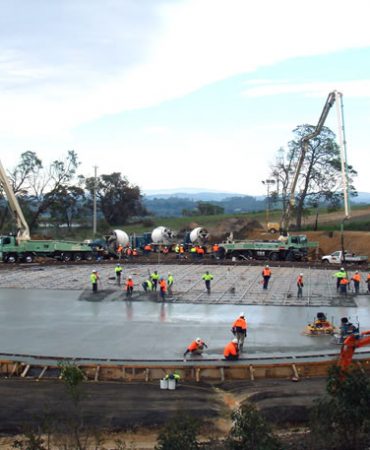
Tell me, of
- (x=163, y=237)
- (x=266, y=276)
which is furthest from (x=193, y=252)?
(x=266, y=276)

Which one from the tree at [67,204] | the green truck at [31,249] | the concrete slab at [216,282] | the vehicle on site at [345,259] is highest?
the tree at [67,204]

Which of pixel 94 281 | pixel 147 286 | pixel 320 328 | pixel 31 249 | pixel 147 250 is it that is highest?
pixel 31 249

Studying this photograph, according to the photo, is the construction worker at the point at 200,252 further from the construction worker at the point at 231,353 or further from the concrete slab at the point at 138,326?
the construction worker at the point at 231,353

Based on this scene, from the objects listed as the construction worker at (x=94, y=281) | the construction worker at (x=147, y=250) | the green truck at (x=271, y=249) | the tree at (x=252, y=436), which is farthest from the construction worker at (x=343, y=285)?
the construction worker at (x=147, y=250)

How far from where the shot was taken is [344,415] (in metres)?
13.0

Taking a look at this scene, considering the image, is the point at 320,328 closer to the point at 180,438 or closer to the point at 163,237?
the point at 180,438

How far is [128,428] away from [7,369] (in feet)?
18.4

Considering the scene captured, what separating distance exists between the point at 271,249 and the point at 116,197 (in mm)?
48370

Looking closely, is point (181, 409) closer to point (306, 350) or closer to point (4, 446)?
point (4, 446)

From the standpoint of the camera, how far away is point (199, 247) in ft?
171

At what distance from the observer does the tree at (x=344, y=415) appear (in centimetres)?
1302

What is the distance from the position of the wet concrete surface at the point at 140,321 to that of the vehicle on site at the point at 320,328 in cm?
34

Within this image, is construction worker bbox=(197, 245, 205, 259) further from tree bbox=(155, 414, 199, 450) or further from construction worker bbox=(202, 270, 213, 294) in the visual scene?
tree bbox=(155, 414, 199, 450)

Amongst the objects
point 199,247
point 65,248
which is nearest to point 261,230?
point 199,247
